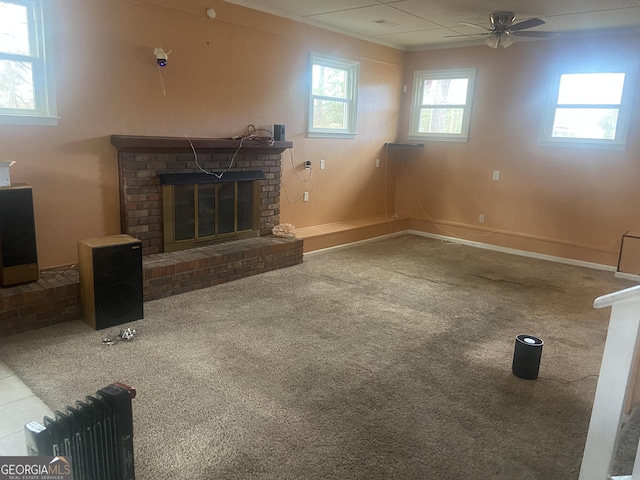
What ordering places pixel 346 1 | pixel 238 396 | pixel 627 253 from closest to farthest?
pixel 238 396 < pixel 346 1 < pixel 627 253

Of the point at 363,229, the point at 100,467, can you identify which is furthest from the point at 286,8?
the point at 100,467

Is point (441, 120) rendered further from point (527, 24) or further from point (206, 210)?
point (206, 210)

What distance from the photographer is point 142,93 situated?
4078 mm

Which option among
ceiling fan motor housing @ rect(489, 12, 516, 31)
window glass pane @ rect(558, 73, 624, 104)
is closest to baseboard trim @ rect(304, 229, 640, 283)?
window glass pane @ rect(558, 73, 624, 104)

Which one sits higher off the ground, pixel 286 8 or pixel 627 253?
pixel 286 8

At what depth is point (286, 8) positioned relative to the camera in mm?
4863

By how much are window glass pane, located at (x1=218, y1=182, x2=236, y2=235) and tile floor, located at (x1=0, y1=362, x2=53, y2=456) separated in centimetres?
251

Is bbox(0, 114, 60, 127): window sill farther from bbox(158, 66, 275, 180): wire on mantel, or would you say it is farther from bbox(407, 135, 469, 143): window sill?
bbox(407, 135, 469, 143): window sill

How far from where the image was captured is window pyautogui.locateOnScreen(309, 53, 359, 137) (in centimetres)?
572

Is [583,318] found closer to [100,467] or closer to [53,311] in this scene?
[100,467]

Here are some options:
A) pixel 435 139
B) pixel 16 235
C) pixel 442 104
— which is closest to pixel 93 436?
pixel 16 235

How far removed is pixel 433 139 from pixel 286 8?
2.96m

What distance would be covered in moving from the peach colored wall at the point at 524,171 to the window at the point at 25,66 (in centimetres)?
493

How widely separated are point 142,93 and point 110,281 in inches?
69.5
